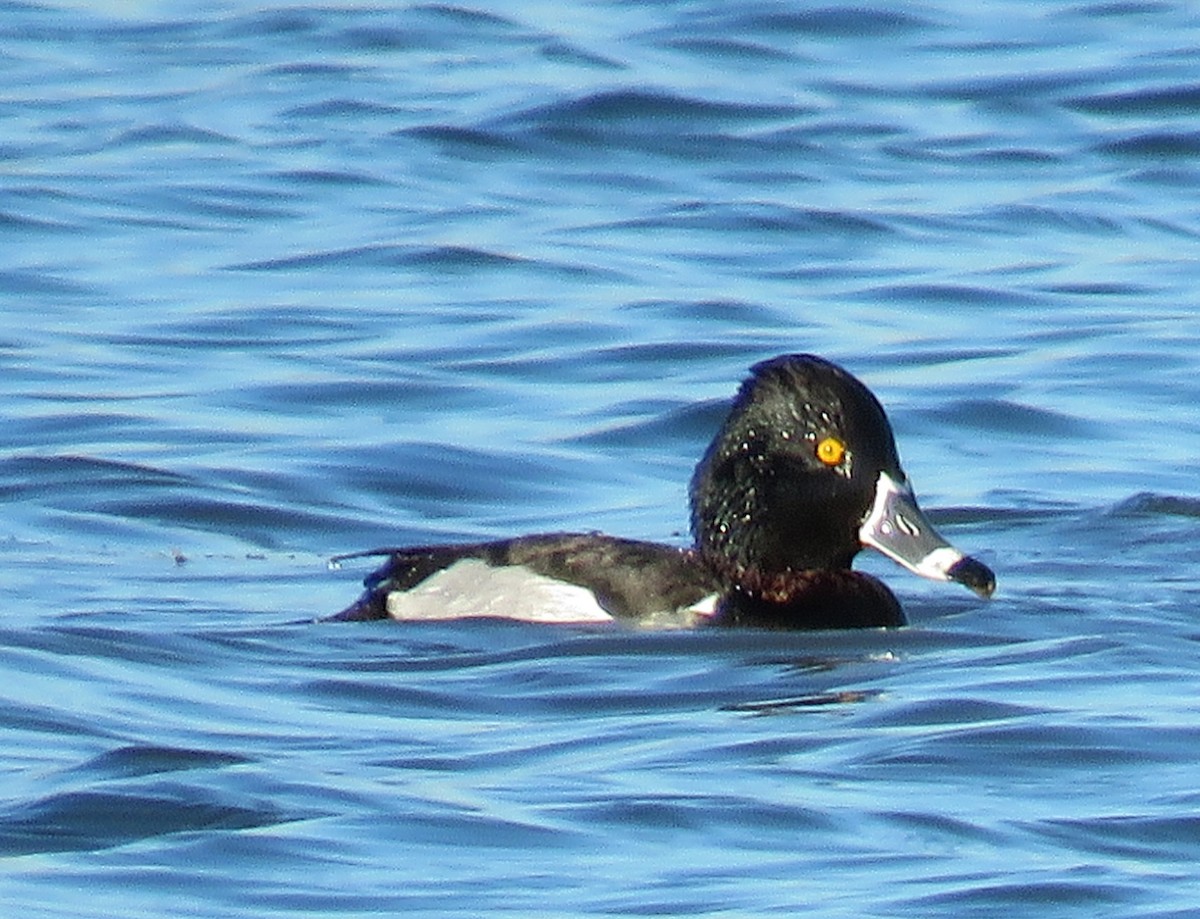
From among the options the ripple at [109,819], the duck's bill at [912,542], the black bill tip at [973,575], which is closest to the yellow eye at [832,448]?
the duck's bill at [912,542]

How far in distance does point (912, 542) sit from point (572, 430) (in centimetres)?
351

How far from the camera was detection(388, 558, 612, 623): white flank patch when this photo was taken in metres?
10.7

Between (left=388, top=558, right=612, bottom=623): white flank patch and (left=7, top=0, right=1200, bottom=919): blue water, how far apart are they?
0.07 m

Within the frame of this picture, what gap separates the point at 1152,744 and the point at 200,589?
3.63 meters

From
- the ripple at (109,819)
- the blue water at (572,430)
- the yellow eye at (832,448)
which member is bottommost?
the blue water at (572,430)

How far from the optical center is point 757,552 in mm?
11211

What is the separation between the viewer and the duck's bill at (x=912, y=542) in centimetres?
1084

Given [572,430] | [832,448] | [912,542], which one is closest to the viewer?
[912,542]

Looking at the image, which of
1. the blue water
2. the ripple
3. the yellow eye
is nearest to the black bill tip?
the blue water

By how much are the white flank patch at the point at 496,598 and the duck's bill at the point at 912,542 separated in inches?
37.0

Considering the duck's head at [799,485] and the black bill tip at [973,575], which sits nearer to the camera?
the black bill tip at [973,575]

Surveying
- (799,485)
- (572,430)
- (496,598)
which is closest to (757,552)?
(799,485)

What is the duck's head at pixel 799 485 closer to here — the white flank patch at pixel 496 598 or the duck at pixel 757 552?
the duck at pixel 757 552

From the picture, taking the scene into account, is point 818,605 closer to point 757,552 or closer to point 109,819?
point 757,552
